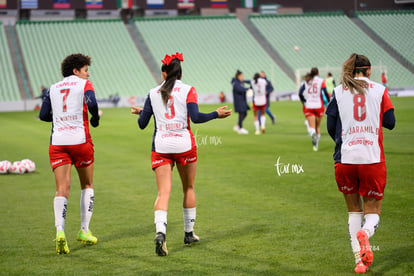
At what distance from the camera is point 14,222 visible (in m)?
9.18

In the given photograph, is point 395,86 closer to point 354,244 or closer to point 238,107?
point 238,107

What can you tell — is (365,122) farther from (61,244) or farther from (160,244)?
(61,244)

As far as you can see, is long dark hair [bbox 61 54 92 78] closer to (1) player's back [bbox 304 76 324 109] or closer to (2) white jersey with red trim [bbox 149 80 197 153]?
(2) white jersey with red trim [bbox 149 80 197 153]

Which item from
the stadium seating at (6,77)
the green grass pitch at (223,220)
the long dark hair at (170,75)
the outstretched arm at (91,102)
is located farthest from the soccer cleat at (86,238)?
the stadium seating at (6,77)

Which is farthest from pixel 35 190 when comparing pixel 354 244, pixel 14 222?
pixel 354 244

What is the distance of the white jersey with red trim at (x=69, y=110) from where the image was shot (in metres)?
7.56

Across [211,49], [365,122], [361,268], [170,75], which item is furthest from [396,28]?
[361,268]

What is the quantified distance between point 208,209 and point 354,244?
3.93m

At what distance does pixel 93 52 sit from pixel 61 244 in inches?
1890

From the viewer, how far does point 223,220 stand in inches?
356

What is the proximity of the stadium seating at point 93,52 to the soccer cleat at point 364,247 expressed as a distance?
43.5 metres

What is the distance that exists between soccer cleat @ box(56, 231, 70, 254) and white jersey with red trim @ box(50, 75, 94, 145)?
3.53 ft

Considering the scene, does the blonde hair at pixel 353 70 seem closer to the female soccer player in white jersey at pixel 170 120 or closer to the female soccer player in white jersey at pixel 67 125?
the female soccer player in white jersey at pixel 170 120

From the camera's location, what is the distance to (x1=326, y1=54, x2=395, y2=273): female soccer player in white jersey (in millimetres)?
6035
